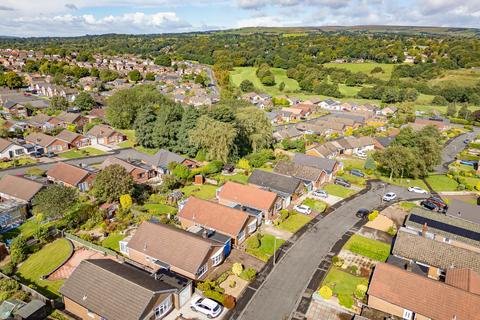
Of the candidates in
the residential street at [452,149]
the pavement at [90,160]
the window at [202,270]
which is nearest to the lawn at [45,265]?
the window at [202,270]

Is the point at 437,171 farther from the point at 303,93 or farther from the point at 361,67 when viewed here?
the point at 361,67

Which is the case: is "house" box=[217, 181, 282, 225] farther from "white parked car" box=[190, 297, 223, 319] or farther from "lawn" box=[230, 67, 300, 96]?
"lawn" box=[230, 67, 300, 96]

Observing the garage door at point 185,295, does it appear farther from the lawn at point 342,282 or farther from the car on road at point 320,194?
the car on road at point 320,194

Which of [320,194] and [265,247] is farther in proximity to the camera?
[320,194]

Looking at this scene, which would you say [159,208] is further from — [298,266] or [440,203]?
[440,203]

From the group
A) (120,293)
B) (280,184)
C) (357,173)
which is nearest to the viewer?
(120,293)

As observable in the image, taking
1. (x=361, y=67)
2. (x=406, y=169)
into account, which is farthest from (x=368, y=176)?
(x=361, y=67)

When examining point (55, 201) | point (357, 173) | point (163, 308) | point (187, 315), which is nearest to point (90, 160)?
point (55, 201)
